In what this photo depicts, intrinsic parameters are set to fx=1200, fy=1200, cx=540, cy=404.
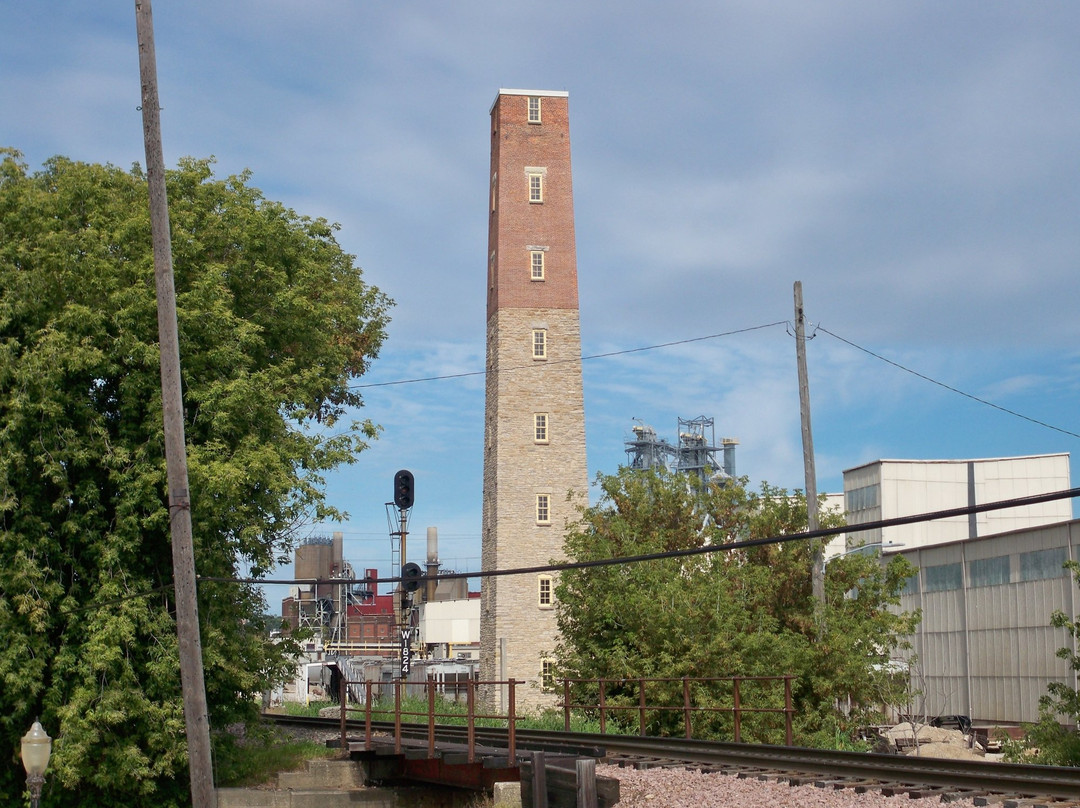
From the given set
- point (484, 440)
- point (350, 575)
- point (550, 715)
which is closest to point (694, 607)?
point (550, 715)

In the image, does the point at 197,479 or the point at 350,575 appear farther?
the point at 350,575

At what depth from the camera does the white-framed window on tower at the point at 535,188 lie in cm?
4925

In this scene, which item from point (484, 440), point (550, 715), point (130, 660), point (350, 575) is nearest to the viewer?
point (130, 660)

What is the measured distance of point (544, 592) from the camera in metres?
47.5

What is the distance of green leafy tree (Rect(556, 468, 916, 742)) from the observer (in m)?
29.1

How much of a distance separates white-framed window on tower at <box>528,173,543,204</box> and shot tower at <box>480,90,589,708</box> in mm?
55

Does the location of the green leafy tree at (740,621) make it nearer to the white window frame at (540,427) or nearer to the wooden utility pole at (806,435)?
the wooden utility pole at (806,435)

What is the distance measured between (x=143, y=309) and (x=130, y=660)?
592 cm

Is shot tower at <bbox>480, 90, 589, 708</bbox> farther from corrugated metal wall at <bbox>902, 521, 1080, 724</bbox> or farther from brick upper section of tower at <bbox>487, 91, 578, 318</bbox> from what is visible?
corrugated metal wall at <bbox>902, 521, 1080, 724</bbox>

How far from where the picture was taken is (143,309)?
67.8 feet

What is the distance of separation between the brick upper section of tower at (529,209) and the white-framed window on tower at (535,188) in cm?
9

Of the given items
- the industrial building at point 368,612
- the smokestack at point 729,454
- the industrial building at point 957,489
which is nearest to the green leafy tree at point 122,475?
the industrial building at point 368,612

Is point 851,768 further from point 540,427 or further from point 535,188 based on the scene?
point 535,188

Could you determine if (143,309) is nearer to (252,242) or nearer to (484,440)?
(252,242)
